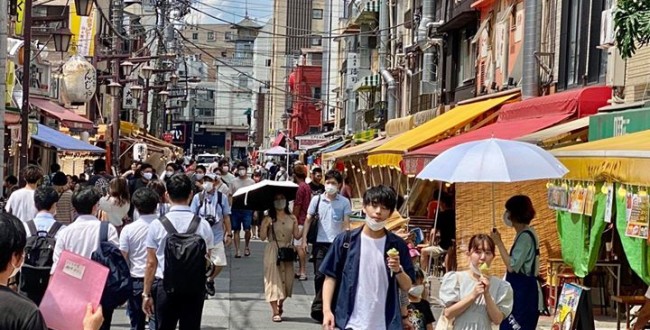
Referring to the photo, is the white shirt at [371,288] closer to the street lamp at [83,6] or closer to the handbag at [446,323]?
the handbag at [446,323]

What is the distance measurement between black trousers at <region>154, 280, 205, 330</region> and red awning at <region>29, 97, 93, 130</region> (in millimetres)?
20875

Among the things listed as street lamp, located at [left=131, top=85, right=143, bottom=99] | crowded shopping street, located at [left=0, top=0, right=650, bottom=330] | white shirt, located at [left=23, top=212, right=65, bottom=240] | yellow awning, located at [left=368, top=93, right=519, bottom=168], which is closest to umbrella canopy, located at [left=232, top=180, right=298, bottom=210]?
crowded shopping street, located at [left=0, top=0, right=650, bottom=330]

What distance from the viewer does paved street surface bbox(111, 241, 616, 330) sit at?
13.2 meters

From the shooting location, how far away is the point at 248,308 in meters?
14.6

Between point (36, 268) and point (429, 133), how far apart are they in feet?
46.1

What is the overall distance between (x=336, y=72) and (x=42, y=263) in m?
65.4

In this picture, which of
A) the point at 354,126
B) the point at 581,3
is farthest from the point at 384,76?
the point at 581,3

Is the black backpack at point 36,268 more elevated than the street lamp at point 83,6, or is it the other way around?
the street lamp at point 83,6

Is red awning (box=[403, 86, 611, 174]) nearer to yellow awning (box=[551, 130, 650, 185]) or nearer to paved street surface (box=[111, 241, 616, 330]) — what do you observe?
paved street surface (box=[111, 241, 616, 330])

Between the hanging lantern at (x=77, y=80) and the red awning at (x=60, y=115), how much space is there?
534 mm

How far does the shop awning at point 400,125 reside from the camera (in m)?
31.5

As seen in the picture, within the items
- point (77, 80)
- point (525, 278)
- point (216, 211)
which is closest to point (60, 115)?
point (77, 80)

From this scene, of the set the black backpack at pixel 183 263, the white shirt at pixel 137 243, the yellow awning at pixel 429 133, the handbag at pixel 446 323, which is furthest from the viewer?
the yellow awning at pixel 429 133

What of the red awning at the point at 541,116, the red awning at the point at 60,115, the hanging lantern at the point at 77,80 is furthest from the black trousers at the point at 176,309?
the hanging lantern at the point at 77,80
